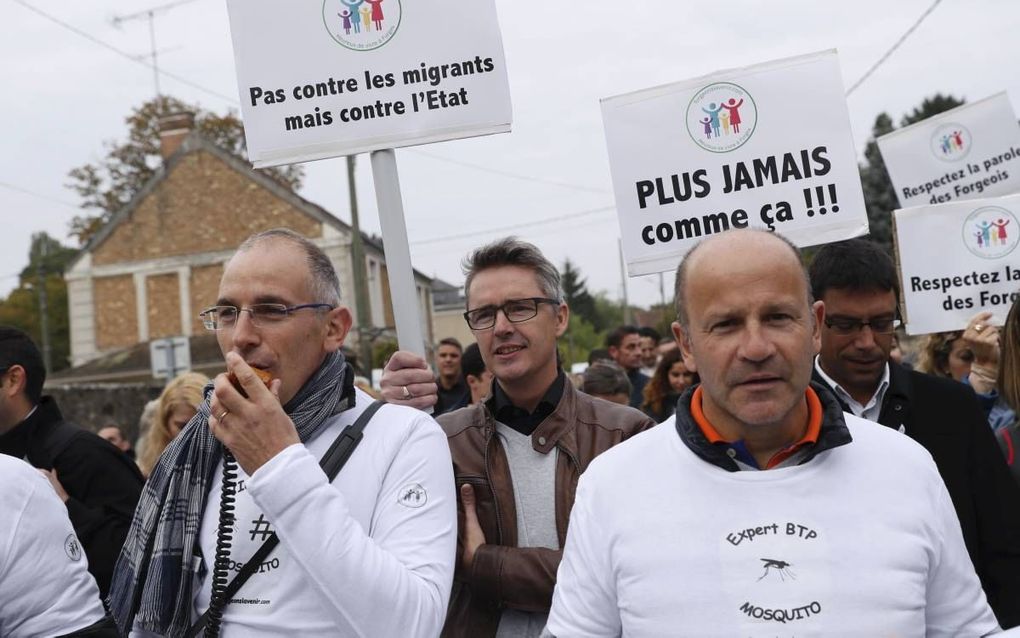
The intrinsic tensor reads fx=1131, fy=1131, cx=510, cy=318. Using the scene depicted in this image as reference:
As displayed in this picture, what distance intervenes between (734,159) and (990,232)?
88.2 inches

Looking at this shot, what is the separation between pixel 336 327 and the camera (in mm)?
3088

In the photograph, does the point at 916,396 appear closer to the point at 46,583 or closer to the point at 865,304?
the point at 865,304

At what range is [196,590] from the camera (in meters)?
2.83

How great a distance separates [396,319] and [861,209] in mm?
1986

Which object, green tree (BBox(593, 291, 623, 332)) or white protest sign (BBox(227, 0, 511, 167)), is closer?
white protest sign (BBox(227, 0, 511, 167))

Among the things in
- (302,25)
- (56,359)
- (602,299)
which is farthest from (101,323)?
(602,299)

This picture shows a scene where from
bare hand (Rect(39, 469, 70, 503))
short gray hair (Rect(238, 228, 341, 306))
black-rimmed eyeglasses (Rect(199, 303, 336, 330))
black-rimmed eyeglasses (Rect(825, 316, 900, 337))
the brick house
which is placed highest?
the brick house

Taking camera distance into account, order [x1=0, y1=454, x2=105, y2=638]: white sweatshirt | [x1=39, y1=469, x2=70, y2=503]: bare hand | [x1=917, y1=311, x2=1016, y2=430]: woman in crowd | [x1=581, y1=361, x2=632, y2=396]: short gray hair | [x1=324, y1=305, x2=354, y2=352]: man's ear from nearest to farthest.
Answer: [x1=324, y1=305, x2=354, y2=352]: man's ear < [x1=0, y1=454, x2=105, y2=638]: white sweatshirt < [x1=39, y1=469, x2=70, y2=503]: bare hand < [x1=917, y1=311, x2=1016, y2=430]: woman in crowd < [x1=581, y1=361, x2=632, y2=396]: short gray hair

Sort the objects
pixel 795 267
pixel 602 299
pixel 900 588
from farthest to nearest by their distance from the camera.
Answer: pixel 602 299, pixel 795 267, pixel 900 588

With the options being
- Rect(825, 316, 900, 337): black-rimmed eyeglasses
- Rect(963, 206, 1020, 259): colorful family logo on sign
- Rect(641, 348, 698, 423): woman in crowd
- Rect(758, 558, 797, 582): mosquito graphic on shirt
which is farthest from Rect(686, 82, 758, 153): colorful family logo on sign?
Rect(641, 348, 698, 423): woman in crowd

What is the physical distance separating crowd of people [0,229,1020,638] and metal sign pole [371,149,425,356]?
0.66 ft

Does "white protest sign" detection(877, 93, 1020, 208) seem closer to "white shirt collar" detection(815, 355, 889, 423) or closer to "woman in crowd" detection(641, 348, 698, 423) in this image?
"woman in crowd" detection(641, 348, 698, 423)

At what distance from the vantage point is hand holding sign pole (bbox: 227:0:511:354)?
12.4ft

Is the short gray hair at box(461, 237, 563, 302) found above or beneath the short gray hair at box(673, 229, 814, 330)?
above
